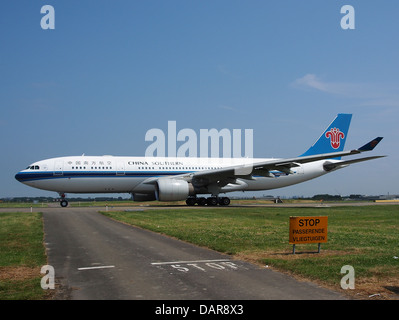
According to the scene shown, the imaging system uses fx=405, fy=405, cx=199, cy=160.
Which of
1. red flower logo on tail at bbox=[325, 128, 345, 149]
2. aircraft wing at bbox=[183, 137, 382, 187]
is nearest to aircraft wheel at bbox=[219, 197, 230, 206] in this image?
aircraft wing at bbox=[183, 137, 382, 187]

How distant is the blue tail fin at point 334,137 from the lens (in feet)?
148

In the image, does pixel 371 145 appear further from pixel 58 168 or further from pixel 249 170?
pixel 58 168

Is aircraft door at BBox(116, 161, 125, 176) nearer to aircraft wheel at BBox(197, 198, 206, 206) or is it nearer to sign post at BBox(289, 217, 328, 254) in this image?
aircraft wheel at BBox(197, 198, 206, 206)

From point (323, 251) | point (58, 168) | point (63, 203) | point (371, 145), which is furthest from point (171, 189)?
point (323, 251)

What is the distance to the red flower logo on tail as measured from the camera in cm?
4525

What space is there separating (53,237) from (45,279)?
8.06 meters

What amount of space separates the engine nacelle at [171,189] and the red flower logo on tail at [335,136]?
18.7 meters

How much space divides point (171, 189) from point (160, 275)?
25889mm

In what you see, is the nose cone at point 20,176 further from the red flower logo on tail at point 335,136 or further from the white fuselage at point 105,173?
the red flower logo on tail at point 335,136

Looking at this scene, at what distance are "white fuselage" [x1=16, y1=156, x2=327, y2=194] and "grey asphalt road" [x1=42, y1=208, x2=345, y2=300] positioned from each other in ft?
74.0

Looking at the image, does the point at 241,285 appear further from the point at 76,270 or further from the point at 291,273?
the point at 76,270

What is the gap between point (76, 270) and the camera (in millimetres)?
9953

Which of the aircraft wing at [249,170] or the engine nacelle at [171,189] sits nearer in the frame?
the aircraft wing at [249,170]

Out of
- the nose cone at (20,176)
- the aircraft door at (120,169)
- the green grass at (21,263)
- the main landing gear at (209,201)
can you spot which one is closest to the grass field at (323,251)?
the green grass at (21,263)
